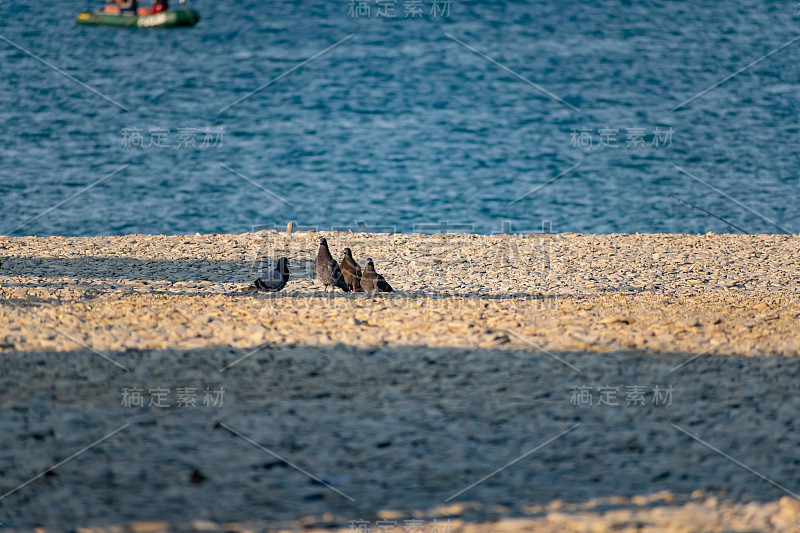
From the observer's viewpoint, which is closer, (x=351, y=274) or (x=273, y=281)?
(x=273, y=281)

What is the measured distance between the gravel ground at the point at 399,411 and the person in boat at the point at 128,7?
70.0 ft

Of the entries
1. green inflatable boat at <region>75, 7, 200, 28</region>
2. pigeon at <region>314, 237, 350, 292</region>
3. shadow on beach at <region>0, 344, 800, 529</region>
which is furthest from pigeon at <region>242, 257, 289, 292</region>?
green inflatable boat at <region>75, 7, 200, 28</region>

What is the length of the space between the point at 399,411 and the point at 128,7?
2645cm

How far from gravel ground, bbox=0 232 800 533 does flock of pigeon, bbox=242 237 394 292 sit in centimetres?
33

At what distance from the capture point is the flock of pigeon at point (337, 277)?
Result: 8664 millimetres

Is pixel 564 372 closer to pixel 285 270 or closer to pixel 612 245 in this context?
pixel 285 270

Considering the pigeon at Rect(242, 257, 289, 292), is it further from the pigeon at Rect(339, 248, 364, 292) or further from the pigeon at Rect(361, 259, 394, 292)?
the pigeon at Rect(361, 259, 394, 292)

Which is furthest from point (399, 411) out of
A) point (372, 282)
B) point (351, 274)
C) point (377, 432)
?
point (351, 274)

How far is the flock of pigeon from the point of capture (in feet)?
28.4

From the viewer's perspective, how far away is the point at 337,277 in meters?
9.01

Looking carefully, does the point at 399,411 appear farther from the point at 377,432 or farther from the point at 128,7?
the point at 128,7

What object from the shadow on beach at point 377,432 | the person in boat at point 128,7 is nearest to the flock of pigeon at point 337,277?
the shadow on beach at point 377,432

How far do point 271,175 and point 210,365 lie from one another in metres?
20.6

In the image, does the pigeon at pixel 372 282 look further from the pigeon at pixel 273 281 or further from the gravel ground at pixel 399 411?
the pigeon at pixel 273 281
